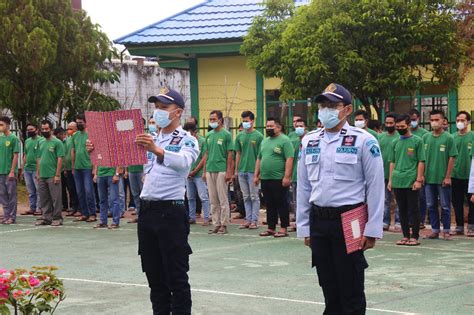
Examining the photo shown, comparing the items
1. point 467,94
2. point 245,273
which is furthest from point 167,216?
point 467,94

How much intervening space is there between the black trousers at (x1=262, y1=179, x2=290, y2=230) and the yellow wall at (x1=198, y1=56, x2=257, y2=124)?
8762mm

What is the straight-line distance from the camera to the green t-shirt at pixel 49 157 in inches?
720

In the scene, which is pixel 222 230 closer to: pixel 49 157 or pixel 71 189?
pixel 49 157

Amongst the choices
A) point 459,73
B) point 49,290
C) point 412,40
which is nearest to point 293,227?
point 412,40

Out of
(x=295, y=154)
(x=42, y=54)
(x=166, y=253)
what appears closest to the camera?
(x=166, y=253)

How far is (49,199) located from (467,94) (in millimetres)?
9438

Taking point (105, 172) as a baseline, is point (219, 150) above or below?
above

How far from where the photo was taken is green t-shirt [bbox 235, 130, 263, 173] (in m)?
16.8

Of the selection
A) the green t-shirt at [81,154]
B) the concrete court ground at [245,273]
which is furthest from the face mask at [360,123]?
the green t-shirt at [81,154]

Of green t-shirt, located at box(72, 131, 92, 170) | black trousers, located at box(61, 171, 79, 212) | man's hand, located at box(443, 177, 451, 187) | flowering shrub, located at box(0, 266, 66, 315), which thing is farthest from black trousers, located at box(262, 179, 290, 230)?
flowering shrub, located at box(0, 266, 66, 315)

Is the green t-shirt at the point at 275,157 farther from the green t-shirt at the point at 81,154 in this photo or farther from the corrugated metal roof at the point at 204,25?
the corrugated metal roof at the point at 204,25

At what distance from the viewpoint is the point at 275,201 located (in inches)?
621

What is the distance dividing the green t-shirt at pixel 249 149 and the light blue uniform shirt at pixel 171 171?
8628 millimetres

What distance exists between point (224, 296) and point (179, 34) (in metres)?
15.8
